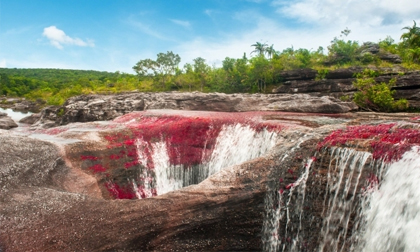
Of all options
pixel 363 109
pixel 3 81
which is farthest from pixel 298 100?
pixel 3 81

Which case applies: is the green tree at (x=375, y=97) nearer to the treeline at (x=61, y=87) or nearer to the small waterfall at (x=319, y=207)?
the small waterfall at (x=319, y=207)

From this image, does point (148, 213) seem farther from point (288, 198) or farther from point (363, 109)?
point (363, 109)

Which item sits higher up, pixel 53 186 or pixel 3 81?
pixel 3 81

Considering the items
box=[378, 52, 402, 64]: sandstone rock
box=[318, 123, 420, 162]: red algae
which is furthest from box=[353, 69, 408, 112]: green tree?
box=[378, 52, 402, 64]: sandstone rock

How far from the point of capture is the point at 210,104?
81.3 ft

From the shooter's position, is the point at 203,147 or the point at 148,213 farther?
the point at 203,147

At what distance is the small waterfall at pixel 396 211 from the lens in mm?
5184

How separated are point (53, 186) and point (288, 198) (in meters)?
6.95

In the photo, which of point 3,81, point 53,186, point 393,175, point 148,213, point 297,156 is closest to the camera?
point 393,175

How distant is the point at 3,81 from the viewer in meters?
104

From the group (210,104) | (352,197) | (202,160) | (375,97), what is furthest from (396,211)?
(375,97)

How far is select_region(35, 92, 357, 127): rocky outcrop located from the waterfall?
8.15 meters

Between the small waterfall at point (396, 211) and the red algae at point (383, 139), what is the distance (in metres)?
0.27

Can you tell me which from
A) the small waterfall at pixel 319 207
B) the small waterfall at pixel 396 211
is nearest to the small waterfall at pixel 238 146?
the small waterfall at pixel 319 207
